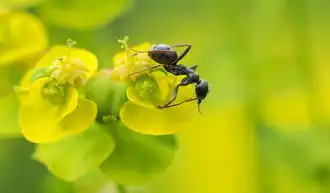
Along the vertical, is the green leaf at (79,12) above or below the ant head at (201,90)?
above

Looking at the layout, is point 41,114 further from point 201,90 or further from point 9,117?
point 201,90

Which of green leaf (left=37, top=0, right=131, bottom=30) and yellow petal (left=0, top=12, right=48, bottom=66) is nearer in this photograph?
yellow petal (left=0, top=12, right=48, bottom=66)

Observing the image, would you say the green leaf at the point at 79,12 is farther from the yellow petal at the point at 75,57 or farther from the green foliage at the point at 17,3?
the yellow petal at the point at 75,57

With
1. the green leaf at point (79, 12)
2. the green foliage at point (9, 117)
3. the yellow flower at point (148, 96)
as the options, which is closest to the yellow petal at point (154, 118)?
the yellow flower at point (148, 96)

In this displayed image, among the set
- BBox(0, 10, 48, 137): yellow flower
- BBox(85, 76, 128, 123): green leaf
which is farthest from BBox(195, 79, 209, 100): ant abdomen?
BBox(0, 10, 48, 137): yellow flower

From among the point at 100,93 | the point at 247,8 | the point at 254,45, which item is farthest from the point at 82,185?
the point at 247,8

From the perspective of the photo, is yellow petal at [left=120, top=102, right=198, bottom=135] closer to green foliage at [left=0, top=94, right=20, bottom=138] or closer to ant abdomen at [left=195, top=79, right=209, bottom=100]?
ant abdomen at [left=195, top=79, right=209, bottom=100]
